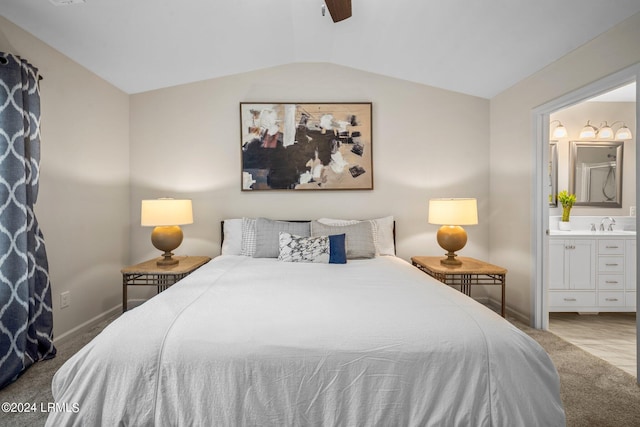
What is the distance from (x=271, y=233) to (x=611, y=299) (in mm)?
3509

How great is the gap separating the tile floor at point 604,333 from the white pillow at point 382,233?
165 centimetres

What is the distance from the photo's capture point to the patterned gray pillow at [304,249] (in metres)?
2.68

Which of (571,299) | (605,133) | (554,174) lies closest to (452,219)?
(571,299)

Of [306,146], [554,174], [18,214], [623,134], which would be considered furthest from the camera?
[554,174]

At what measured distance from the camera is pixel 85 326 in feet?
9.33

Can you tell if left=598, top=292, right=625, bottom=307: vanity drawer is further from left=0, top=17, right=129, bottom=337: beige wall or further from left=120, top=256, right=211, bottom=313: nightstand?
left=0, top=17, right=129, bottom=337: beige wall

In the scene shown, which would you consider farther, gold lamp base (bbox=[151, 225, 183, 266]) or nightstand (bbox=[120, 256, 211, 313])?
gold lamp base (bbox=[151, 225, 183, 266])

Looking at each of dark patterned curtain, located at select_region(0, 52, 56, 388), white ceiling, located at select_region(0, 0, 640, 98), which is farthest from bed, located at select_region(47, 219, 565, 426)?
white ceiling, located at select_region(0, 0, 640, 98)

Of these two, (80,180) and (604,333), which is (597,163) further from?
(80,180)

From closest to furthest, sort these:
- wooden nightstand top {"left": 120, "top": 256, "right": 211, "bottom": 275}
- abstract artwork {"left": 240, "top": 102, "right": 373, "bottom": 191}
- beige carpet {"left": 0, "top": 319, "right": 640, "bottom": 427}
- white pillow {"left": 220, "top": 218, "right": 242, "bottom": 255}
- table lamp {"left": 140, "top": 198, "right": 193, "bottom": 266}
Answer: beige carpet {"left": 0, "top": 319, "right": 640, "bottom": 427} → wooden nightstand top {"left": 120, "top": 256, "right": 211, "bottom": 275} → table lamp {"left": 140, "top": 198, "right": 193, "bottom": 266} → white pillow {"left": 220, "top": 218, "right": 242, "bottom": 255} → abstract artwork {"left": 240, "top": 102, "right": 373, "bottom": 191}

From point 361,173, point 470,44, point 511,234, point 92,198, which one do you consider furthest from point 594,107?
point 92,198

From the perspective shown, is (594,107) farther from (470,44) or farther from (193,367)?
(193,367)

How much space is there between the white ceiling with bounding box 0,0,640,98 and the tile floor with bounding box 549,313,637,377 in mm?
2358

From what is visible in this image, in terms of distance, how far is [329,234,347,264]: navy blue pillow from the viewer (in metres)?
2.68
